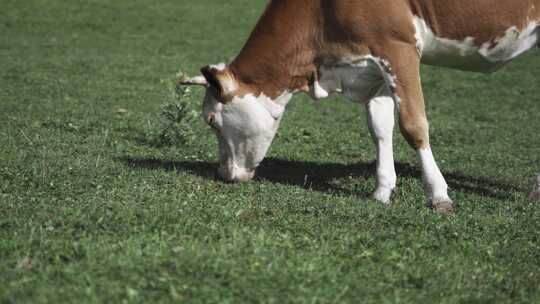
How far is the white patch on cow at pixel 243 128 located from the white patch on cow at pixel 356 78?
45 cm

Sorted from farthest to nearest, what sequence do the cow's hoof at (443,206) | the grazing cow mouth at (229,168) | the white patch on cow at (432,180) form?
the grazing cow mouth at (229,168) < the white patch on cow at (432,180) < the cow's hoof at (443,206)

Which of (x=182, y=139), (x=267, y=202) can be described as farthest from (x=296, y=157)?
(x=267, y=202)

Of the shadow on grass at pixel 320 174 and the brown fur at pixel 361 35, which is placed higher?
the brown fur at pixel 361 35

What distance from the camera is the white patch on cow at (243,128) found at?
824cm

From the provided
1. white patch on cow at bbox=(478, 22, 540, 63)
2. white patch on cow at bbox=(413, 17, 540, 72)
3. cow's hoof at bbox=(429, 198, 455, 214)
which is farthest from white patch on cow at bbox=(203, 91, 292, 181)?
white patch on cow at bbox=(478, 22, 540, 63)

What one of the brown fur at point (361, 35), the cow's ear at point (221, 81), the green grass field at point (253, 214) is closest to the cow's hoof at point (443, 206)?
the green grass field at point (253, 214)

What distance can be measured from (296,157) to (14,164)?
3.79 m

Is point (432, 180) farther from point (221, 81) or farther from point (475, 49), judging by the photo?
point (221, 81)

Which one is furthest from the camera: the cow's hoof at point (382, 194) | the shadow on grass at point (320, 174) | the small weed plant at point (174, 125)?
the small weed plant at point (174, 125)

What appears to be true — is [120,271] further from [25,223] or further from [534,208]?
[534,208]

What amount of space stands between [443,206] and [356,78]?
1.53m

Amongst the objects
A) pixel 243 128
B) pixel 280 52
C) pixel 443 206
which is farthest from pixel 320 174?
pixel 443 206

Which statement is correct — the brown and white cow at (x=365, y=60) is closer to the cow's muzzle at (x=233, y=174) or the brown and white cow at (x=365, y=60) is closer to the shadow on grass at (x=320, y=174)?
the cow's muzzle at (x=233, y=174)

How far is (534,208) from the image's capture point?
25.2 ft
